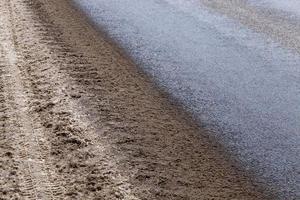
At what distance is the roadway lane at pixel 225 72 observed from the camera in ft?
14.6

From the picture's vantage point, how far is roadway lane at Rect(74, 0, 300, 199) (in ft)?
14.6

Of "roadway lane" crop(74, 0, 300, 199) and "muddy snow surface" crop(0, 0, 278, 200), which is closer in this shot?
"muddy snow surface" crop(0, 0, 278, 200)

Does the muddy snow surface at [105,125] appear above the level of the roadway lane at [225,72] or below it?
below

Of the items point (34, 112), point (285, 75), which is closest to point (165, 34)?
point (285, 75)

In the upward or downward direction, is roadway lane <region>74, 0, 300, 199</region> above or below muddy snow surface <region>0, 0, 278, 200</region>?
above

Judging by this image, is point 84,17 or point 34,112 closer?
point 34,112

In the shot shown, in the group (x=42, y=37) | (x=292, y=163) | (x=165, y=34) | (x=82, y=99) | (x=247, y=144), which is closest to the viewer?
(x=292, y=163)

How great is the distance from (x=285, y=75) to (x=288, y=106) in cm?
80

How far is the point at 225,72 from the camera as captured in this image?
6008 mm

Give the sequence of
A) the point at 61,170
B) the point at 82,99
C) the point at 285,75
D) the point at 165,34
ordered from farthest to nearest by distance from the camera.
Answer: the point at 165,34 → the point at 285,75 → the point at 82,99 → the point at 61,170

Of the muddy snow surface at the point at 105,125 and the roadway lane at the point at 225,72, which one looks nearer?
the muddy snow surface at the point at 105,125

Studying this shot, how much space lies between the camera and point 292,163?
4.24 m

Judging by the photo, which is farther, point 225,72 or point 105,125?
point 225,72

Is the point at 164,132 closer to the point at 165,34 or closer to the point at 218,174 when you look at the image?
the point at 218,174
